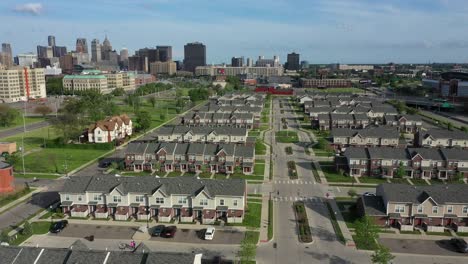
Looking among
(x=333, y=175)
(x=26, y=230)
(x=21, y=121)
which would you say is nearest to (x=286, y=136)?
(x=333, y=175)

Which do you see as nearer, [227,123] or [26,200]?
[26,200]

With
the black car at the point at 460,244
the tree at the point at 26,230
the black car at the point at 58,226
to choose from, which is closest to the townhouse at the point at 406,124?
the black car at the point at 460,244

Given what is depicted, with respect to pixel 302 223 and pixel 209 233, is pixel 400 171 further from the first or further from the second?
pixel 209 233

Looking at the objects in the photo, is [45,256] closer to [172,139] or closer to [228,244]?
[228,244]

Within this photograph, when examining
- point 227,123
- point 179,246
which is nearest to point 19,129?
point 227,123

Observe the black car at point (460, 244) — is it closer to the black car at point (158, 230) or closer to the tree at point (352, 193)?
the tree at point (352, 193)

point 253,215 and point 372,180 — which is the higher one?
point 372,180
